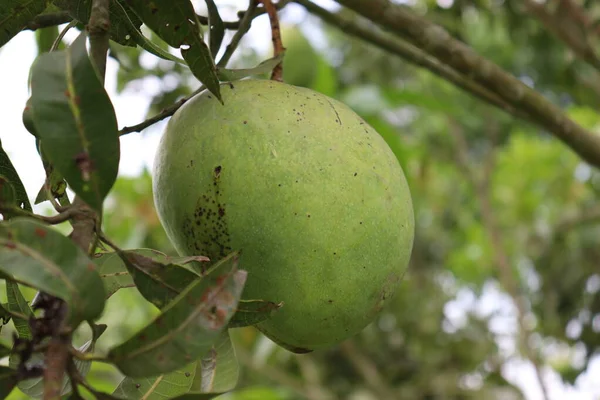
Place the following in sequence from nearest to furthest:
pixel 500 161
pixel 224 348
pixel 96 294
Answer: pixel 96 294 < pixel 224 348 < pixel 500 161

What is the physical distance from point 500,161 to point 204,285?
4435mm

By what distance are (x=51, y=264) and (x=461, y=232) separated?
14.1 ft

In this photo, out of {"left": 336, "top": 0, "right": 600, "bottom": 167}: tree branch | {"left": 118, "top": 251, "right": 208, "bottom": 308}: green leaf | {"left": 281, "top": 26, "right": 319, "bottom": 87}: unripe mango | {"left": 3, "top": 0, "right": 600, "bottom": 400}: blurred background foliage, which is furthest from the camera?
{"left": 3, "top": 0, "right": 600, "bottom": 400}: blurred background foliage

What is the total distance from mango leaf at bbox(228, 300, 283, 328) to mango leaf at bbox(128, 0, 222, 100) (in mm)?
274

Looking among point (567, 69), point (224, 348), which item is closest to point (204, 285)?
point (224, 348)

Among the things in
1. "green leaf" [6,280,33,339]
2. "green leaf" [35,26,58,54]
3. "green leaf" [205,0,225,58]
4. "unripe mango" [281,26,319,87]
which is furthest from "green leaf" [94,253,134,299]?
"unripe mango" [281,26,319,87]

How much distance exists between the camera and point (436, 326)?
12.3 ft

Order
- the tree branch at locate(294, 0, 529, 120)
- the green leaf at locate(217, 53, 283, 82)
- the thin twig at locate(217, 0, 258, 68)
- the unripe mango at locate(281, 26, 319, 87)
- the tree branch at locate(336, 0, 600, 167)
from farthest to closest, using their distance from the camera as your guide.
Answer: the unripe mango at locate(281, 26, 319, 87) < the tree branch at locate(294, 0, 529, 120) < the tree branch at locate(336, 0, 600, 167) < the thin twig at locate(217, 0, 258, 68) < the green leaf at locate(217, 53, 283, 82)

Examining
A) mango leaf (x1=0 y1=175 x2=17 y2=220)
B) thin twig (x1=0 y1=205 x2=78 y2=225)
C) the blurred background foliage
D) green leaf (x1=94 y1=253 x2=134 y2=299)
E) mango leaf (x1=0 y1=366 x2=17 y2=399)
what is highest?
mango leaf (x1=0 y1=175 x2=17 y2=220)

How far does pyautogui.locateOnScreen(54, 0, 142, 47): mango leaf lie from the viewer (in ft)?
2.73

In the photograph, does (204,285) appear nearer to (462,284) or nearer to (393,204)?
(393,204)

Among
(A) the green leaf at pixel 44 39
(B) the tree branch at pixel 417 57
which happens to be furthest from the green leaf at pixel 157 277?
(B) the tree branch at pixel 417 57

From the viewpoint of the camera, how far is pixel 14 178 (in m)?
0.83

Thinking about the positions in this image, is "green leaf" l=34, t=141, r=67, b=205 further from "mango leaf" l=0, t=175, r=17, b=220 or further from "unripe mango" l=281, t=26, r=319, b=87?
"unripe mango" l=281, t=26, r=319, b=87
